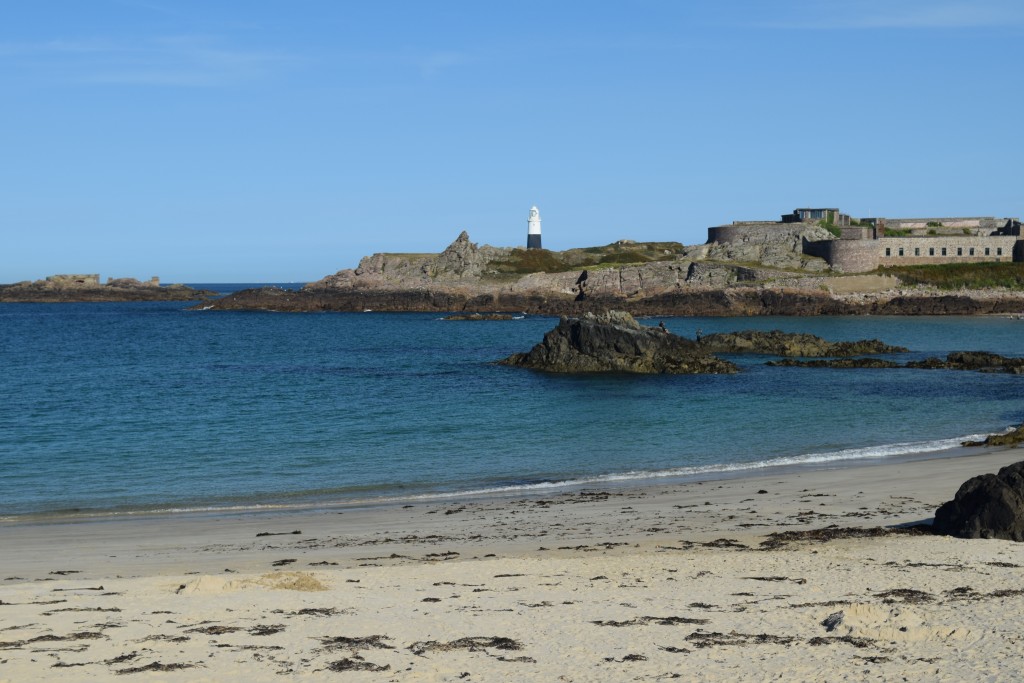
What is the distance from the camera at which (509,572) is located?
39.2 feet

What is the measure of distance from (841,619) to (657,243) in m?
118

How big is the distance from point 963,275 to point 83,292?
11201 centimetres

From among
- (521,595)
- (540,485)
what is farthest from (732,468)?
(521,595)

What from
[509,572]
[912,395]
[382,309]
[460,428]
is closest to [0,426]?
[460,428]

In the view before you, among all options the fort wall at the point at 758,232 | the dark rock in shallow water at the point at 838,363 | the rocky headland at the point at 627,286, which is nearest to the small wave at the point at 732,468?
the dark rock in shallow water at the point at 838,363

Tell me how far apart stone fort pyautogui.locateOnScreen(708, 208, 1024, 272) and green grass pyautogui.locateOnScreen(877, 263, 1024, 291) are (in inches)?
83.5

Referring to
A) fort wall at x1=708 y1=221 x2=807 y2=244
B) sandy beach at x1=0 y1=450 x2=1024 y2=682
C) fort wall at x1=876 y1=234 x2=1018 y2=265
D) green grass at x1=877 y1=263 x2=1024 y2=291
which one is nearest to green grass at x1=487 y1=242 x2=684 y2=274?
fort wall at x1=708 y1=221 x2=807 y2=244

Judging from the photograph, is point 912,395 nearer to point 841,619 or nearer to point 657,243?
point 841,619

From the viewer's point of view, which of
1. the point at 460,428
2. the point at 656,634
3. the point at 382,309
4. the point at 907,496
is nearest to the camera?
the point at 656,634

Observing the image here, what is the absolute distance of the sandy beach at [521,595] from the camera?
8461 millimetres

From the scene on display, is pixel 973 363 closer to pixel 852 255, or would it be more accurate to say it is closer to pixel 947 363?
→ pixel 947 363

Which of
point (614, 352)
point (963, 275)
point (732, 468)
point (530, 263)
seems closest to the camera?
point (732, 468)

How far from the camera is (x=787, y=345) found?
5025 centimetres

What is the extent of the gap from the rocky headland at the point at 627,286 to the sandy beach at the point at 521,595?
217 feet
